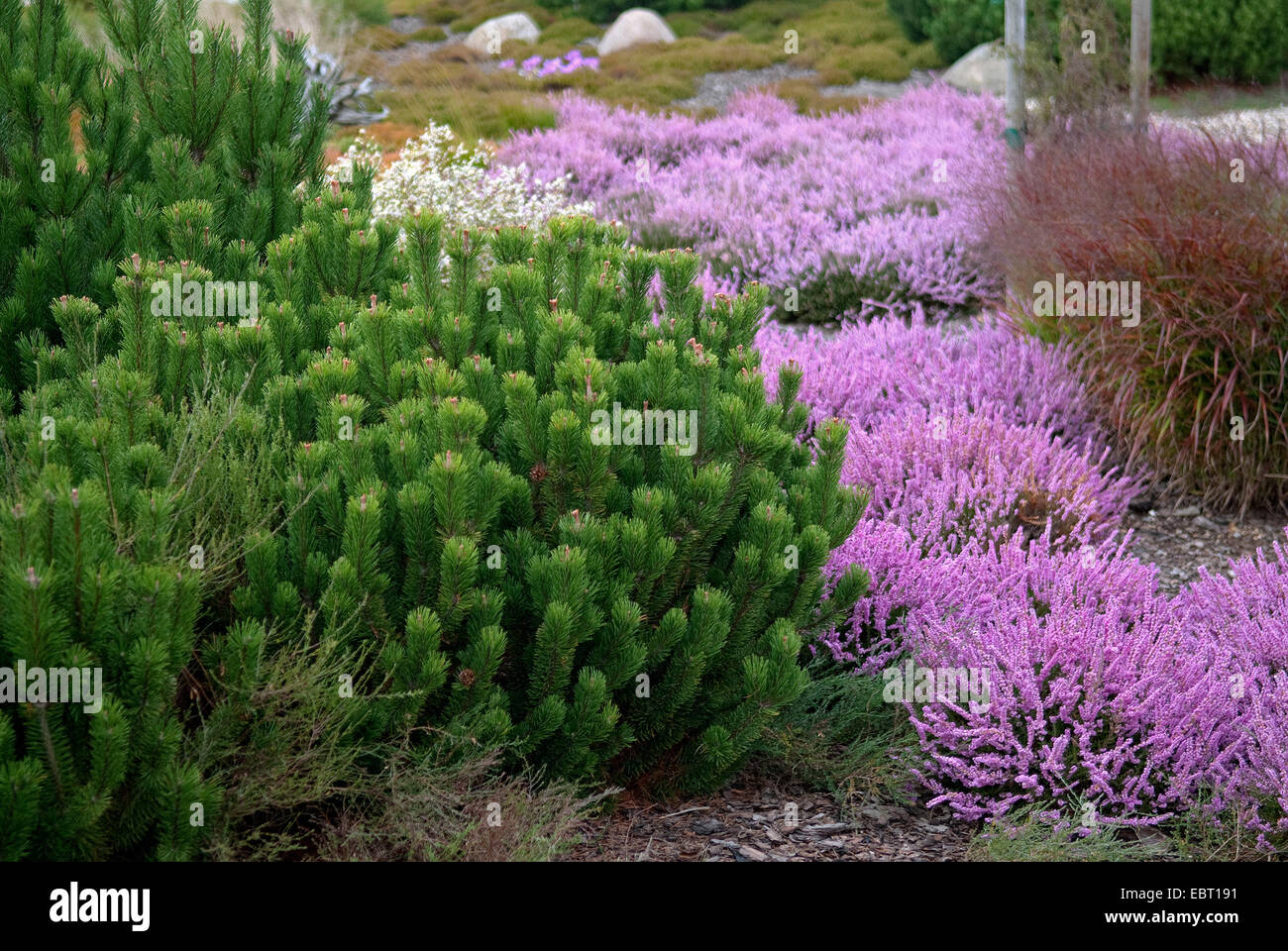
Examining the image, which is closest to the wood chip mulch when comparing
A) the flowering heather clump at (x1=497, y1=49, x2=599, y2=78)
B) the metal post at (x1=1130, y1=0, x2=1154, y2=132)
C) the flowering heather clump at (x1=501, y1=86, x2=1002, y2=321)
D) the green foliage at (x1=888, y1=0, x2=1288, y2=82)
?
the flowering heather clump at (x1=501, y1=86, x2=1002, y2=321)

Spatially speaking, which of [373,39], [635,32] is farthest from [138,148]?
[635,32]

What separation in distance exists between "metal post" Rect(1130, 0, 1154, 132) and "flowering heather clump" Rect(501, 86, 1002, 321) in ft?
3.09

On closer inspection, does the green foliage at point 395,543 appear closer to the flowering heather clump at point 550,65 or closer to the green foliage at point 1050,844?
the green foliage at point 1050,844

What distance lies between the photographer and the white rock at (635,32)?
25.0 m

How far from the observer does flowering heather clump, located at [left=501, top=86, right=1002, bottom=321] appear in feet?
25.0

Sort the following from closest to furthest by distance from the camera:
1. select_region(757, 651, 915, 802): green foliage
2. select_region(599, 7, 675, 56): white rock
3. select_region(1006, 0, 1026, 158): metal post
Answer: select_region(757, 651, 915, 802): green foliage → select_region(1006, 0, 1026, 158): metal post → select_region(599, 7, 675, 56): white rock

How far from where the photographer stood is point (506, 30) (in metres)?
25.5

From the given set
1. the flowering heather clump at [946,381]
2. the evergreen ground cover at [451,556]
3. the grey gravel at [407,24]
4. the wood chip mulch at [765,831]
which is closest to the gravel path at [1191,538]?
the evergreen ground cover at [451,556]

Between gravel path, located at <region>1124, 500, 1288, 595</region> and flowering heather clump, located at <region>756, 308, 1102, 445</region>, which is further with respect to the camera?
flowering heather clump, located at <region>756, 308, 1102, 445</region>

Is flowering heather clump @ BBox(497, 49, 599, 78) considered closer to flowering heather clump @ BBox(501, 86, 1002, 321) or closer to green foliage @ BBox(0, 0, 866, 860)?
flowering heather clump @ BBox(501, 86, 1002, 321)

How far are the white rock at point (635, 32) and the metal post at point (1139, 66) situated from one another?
17504mm

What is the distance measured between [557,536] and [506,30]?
24.7 metres
